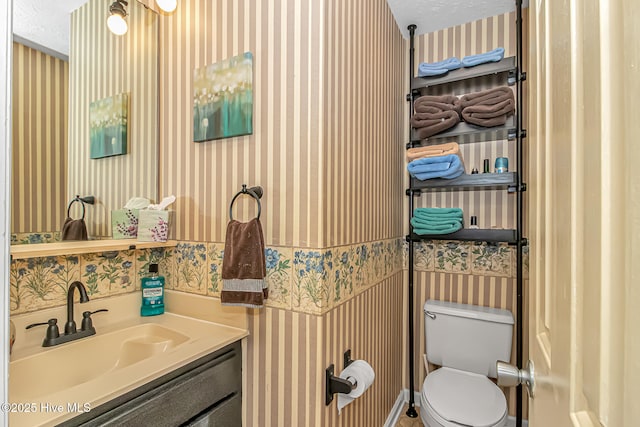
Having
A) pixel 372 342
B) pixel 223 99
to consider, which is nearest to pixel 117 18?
pixel 223 99

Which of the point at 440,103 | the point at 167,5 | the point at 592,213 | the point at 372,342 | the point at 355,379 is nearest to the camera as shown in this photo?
the point at 592,213

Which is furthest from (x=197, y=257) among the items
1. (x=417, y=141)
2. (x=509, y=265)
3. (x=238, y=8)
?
(x=509, y=265)

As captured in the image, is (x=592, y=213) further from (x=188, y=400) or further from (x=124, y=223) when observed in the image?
(x=124, y=223)

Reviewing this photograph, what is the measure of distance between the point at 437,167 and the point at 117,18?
5.78ft

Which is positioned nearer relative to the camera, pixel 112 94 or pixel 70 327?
pixel 70 327

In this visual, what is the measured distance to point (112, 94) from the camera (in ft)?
4.63

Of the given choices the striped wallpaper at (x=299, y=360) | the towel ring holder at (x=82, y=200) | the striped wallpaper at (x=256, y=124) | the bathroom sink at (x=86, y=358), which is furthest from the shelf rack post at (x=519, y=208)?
the towel ring holder at (x=82, y=200)

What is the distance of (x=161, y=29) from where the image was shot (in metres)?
1.56

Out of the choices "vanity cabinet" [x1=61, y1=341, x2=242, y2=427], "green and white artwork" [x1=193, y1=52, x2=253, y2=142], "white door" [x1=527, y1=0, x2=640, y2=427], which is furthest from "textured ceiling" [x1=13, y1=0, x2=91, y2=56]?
"white door" [x1=527, y1=0, x2=640, y2=427]

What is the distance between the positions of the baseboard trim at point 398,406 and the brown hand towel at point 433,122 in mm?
1747

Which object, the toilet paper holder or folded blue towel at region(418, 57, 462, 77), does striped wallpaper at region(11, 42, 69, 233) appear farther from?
folded blue towel at region(418, 57, 462, 77)

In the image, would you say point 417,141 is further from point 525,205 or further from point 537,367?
point 537,367

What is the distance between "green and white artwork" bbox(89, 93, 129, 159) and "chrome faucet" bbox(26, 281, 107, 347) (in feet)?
1.88

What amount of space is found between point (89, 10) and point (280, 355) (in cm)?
166
